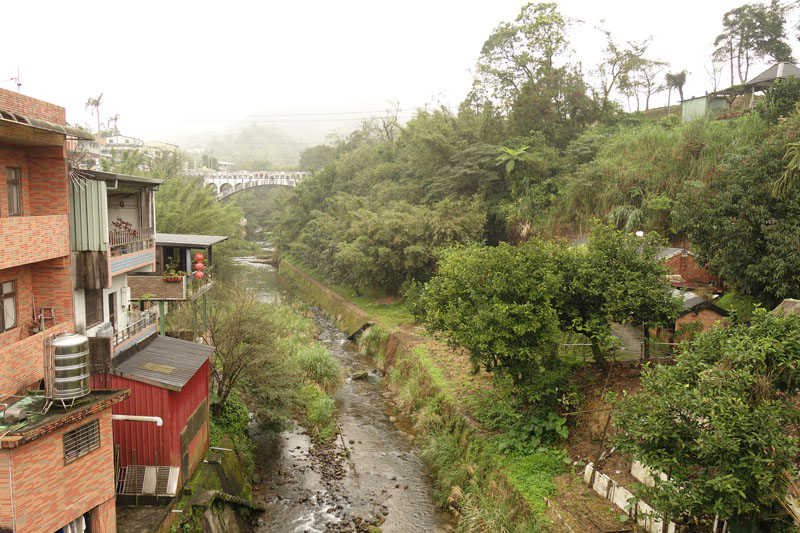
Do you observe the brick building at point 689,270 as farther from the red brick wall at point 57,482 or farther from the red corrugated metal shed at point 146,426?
the red brick wall at point 57,482

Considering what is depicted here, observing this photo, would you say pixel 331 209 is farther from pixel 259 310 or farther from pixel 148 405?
pixel 148 405

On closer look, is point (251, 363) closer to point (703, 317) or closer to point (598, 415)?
point (598, 415)

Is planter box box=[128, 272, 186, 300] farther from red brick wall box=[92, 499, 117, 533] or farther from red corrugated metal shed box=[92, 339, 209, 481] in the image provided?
red brick wall box=[92, 499, 117, 533]

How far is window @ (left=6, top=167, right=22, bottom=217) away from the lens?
11844 millimetres

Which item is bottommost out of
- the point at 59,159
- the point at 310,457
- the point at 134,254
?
the point at 310,457

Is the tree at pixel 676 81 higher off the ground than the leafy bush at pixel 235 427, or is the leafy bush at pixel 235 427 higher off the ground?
the tree at pixel 676 81

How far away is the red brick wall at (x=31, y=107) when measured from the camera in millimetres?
10800

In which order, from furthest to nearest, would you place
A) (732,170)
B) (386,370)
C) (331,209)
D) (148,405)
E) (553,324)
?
(331,209) < (386,370) < (732,170) < (553,324) < (148,405)

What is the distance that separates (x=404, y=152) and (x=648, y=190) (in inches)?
1078

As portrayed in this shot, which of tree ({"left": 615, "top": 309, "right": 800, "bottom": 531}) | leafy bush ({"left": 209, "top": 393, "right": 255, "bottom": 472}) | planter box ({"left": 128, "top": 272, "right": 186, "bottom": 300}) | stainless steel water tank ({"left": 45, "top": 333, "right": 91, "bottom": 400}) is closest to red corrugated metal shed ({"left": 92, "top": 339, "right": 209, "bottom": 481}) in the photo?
stainless steel water tank ({"left": 45, "top": 333, "right": 91, "bottom": 400})

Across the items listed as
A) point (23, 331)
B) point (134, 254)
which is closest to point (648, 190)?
point (134, 254)

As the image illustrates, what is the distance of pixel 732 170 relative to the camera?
1853cm

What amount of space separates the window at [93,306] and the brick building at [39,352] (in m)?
0.97

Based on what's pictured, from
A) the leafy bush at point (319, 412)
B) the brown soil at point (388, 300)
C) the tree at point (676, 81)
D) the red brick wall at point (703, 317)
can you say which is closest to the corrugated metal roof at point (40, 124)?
the leafy bush at point (319, 412)
